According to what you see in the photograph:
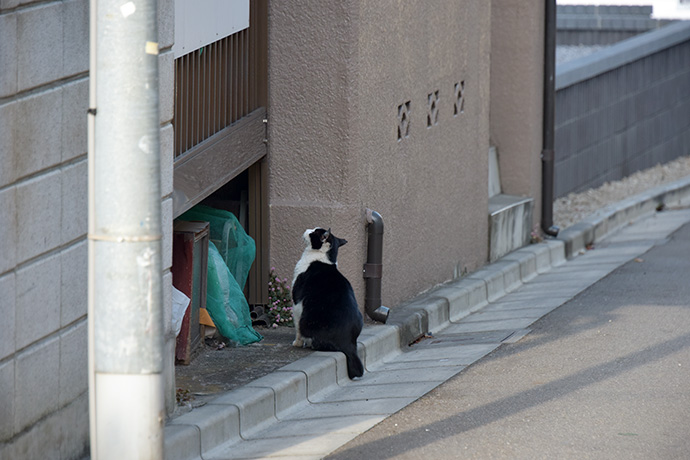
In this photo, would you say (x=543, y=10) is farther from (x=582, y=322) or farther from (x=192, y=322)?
(x=192, y=322)

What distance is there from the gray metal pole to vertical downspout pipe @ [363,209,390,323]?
3.84m

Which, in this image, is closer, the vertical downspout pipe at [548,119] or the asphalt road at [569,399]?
the asphalt road at [569,399]

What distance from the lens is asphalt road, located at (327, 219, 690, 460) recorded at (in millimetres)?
5312

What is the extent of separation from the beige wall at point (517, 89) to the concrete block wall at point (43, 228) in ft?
23.0

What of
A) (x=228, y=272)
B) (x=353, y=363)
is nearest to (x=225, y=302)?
(x=228, y=272)

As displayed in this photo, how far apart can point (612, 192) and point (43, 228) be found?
438 inches

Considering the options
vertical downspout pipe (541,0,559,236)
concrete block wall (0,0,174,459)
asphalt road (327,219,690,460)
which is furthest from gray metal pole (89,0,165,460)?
vertical downspout pipe (541,0,559,236)

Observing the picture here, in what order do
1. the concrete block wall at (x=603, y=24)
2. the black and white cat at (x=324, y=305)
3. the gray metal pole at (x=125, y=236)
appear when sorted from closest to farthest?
1. the gray metal pole at (x=125, y=236)
2. the black and white cat at (x=324, y=305)
3. the concrete block wall at (x=603, y=24)

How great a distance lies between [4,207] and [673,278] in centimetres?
701

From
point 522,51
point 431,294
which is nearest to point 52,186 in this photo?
point 431,294

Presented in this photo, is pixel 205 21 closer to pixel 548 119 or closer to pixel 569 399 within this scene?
pixel 569 399

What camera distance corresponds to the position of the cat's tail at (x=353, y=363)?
6.71m

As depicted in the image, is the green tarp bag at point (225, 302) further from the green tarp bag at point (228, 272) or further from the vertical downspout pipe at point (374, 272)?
the vertical downspout pipe at point (374, 272)

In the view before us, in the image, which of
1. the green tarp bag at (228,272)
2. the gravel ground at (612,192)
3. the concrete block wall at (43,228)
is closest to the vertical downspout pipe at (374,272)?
the green tarp bag at (228,272)
